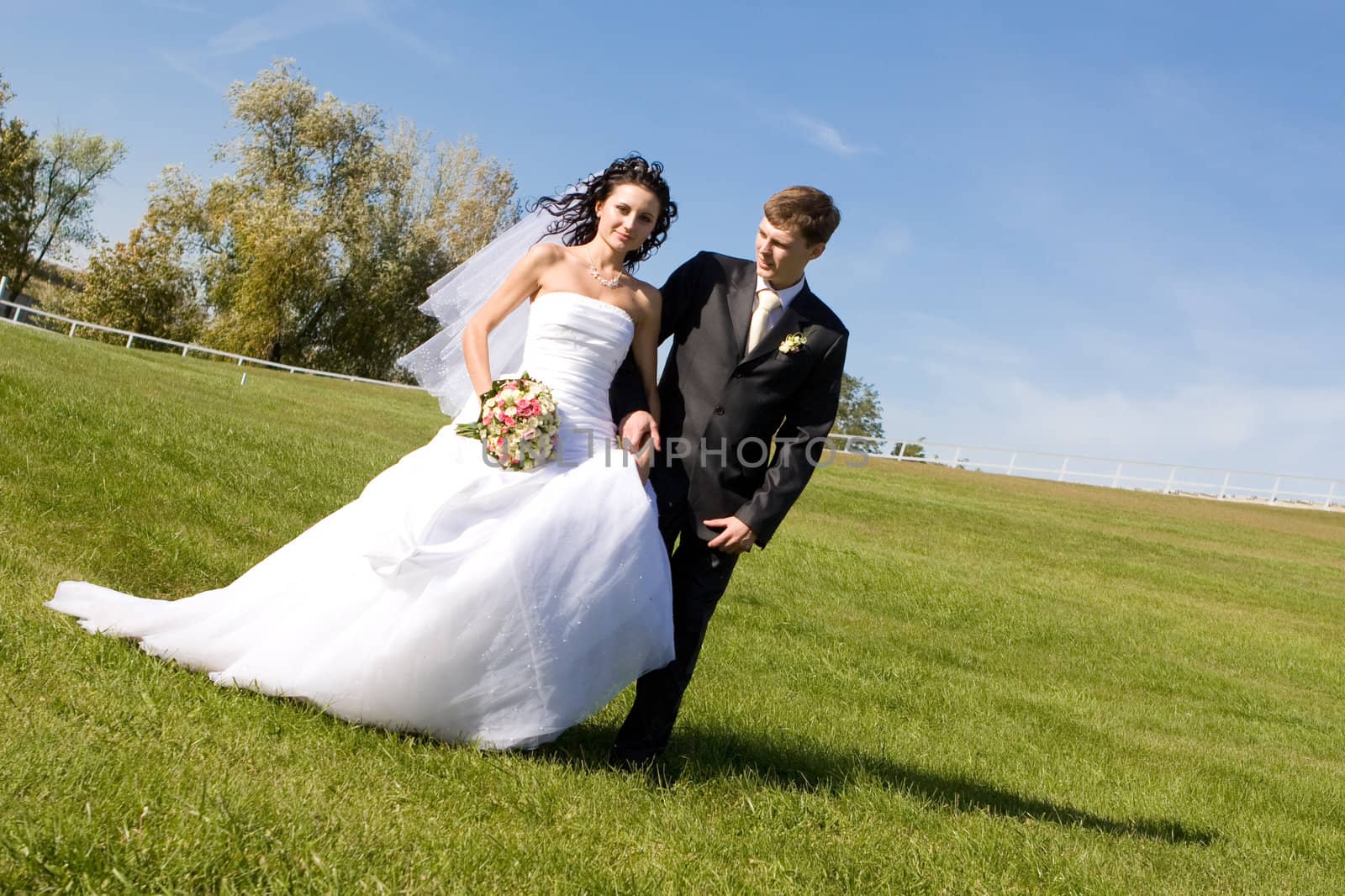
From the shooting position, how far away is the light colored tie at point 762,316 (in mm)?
6098

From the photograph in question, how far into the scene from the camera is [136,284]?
190ft

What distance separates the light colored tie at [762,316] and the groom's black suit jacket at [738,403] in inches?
1.5

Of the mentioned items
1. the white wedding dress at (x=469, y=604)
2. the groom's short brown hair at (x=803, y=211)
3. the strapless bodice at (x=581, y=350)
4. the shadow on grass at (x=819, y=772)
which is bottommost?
the shadow on grass at (x=819, y=772)

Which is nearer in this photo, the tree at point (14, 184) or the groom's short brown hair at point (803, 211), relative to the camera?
the groom's short brown hair at point (803, 211)

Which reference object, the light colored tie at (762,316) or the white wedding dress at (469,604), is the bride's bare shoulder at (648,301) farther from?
the white wedding dress at (469,604)

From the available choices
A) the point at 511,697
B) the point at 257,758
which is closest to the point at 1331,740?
the point at 511,697

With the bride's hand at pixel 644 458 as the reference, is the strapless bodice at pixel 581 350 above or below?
above

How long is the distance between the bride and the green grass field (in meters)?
0.21

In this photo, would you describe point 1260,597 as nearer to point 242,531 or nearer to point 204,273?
point 242,531

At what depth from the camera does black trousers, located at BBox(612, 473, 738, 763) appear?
6145 mm

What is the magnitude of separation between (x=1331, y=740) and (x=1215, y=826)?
6.48 meters

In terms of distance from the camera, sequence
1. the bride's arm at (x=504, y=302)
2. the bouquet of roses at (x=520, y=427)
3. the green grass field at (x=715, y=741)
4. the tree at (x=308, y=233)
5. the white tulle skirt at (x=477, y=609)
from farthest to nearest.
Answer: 1. the tree at (x=308, y=233)
2. the bride's arm at (x=504, y=302)
3. the bouquet of roses at (x=520, y=427)
4. the white tulle skirt at (x=477, y=609)
5. the green grass field at (x=715, y=741)

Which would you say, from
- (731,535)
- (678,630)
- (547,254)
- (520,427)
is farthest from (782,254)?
(678,630)

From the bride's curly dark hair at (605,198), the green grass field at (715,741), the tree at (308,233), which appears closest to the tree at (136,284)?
the tree at (308,233)
